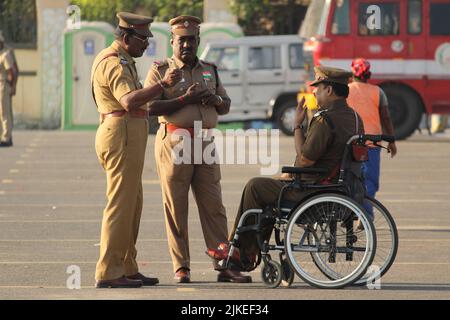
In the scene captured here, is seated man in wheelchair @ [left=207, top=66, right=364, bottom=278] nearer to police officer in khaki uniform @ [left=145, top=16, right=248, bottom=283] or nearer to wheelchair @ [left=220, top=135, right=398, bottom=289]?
wheelchair @ [left=220, top=135, right=398, bottom=289]

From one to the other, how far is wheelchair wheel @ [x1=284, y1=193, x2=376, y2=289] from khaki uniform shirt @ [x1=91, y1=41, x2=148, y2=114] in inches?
54.5

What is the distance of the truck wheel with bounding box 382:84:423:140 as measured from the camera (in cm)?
2962

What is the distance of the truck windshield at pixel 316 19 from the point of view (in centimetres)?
3038

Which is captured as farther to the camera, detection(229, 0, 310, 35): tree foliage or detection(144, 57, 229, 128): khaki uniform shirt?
detection(229, 0, 310, 35): tree foliage

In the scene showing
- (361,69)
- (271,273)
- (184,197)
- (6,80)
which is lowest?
(271,273)

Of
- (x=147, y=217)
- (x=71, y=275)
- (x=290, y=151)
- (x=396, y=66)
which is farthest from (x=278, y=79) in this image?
(x=71, y=275)

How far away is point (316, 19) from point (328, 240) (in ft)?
70.8

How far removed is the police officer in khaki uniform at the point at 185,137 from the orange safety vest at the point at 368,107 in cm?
326

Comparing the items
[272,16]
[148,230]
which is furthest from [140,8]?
[148,230]

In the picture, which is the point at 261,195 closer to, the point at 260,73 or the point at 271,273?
the point at 271,273

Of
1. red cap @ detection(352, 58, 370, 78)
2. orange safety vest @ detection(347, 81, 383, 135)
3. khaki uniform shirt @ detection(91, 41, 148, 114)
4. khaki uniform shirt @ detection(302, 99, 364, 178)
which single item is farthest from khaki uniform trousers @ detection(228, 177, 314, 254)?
red cap @ detection(352, 58, 370, 78)

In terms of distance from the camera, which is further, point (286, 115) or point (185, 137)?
point (286, 115)

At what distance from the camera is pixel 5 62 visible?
26672mm

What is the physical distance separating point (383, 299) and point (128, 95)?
2221 millimetres
